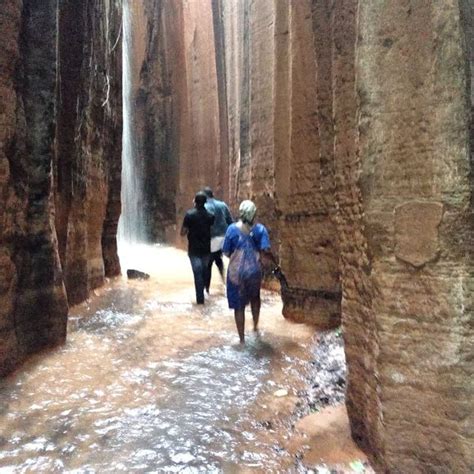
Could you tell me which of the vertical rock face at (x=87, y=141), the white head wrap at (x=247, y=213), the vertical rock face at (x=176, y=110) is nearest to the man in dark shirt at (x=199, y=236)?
the vertical rock face at (x=87, y=141)

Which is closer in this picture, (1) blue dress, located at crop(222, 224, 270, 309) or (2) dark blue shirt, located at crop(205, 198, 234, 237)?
(1) blue dress, located at crop(222, 224, 270, 309)

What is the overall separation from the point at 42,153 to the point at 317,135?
3177 mm

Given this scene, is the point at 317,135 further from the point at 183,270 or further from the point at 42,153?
the point at 183,270

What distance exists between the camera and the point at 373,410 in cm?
256

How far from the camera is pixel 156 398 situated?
3766 mm

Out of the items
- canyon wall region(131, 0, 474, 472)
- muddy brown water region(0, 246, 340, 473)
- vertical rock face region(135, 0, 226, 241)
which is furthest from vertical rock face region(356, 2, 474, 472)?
vertical rock face region(135, 0, 226, 241)

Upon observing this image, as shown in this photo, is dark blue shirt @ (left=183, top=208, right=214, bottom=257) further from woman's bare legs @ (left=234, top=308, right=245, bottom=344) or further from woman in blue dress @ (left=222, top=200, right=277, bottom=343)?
woman's bare legs @ (left=234, top=308, right=245, bottom=344)

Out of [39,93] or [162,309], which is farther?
[162,309]

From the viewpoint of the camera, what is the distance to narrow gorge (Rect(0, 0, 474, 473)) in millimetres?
2264

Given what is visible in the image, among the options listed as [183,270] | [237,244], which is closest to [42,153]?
[237,244]

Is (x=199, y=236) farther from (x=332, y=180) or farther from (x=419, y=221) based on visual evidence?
(x=419, y=221)

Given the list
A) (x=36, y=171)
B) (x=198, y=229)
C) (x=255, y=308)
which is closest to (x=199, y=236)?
(x=198, y=229)

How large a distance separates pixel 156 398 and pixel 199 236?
3.89m

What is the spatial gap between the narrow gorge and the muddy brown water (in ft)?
1.69
